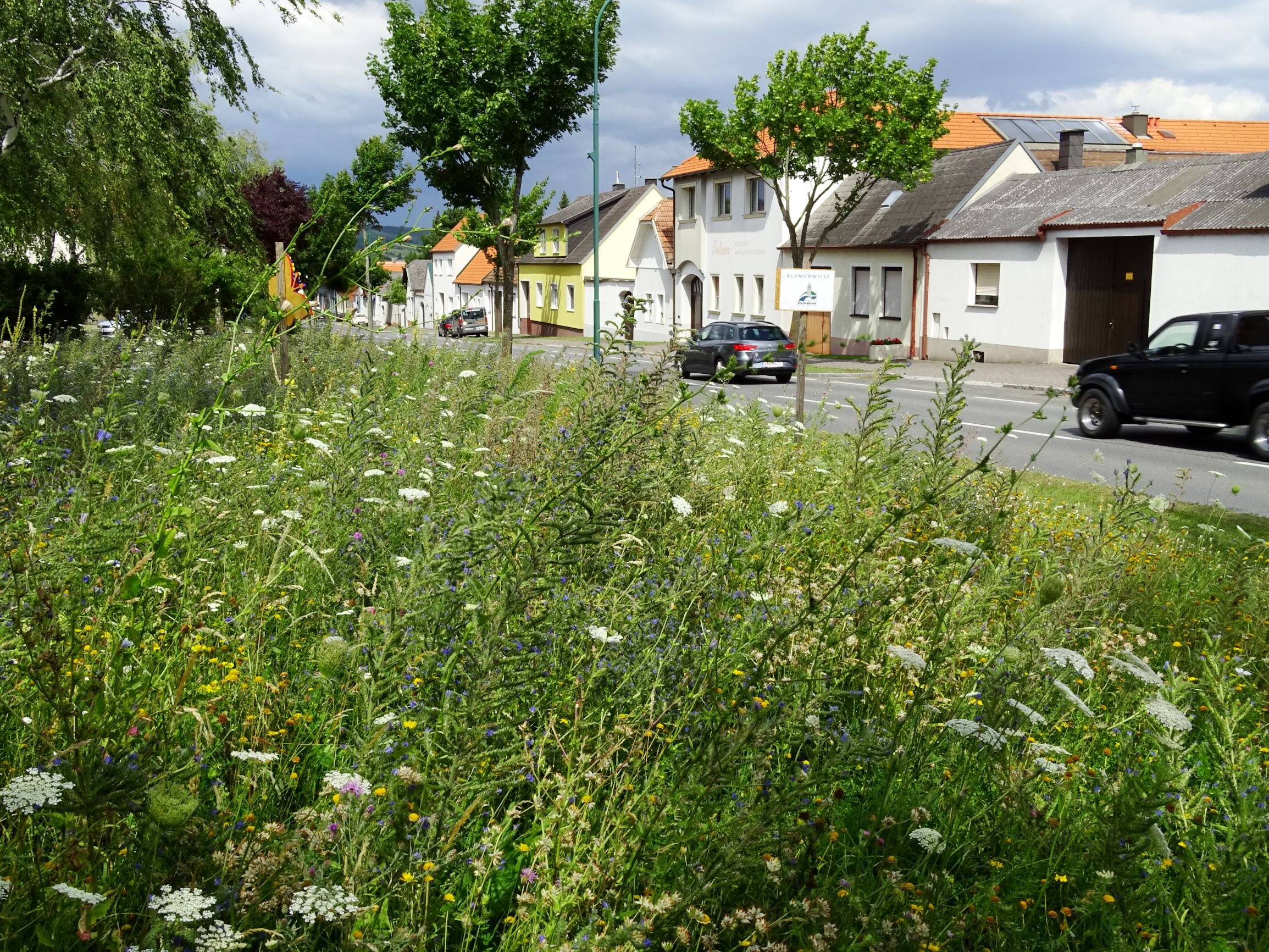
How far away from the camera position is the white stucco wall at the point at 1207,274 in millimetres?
25234

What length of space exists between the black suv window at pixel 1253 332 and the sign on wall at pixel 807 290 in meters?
8.62

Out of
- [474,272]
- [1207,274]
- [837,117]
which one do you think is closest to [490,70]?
[837,117]

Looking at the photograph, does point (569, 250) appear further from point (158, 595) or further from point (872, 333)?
point (158, 595)

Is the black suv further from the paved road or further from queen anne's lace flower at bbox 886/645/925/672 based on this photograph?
queen anne's lace flower at bbox 886/645/925/672

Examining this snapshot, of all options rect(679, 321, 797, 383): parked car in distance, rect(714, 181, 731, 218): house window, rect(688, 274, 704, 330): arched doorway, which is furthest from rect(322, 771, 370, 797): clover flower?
rect(688, 274, 704, 330): arched doorway

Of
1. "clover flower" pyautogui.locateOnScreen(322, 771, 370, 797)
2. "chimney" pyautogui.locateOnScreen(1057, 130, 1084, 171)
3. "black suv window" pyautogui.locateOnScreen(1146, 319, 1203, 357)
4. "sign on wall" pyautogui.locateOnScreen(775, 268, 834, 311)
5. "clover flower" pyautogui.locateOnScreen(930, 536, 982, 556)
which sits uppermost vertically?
"chimney" pyautogui.locateOnScreen(1057, 130, 1084, 171)

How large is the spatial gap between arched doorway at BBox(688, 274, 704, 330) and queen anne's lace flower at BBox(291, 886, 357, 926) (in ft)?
153

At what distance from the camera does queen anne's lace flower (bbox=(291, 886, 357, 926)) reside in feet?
6.38

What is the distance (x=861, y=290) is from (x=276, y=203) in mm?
34483

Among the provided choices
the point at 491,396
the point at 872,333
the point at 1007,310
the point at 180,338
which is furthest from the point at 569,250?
the point at 491,396

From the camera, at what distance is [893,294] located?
37500mm

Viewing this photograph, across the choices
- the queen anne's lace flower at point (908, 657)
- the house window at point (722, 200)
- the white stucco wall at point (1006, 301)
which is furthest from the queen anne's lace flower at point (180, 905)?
the house window at point (722, 200)

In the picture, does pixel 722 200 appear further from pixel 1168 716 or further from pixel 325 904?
pixel 325 904

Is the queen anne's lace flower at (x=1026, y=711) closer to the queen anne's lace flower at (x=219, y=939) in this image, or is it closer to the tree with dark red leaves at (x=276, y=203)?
the queen anne's lace flower at (x=219, y=939)
